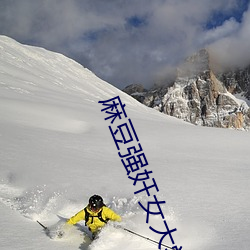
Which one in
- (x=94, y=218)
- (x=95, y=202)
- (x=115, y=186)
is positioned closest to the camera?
(x=95, y=202)

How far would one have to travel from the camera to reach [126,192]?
752cm

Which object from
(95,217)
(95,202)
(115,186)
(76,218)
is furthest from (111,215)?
(115,186)

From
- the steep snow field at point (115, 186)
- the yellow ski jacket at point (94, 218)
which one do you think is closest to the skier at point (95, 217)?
the yellow ski jacket at point (94, 218)

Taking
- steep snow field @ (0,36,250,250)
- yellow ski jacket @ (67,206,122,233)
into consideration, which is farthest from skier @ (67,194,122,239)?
steep snow field @ (0,36,250,250)

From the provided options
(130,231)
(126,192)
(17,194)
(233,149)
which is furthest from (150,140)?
(130,231)

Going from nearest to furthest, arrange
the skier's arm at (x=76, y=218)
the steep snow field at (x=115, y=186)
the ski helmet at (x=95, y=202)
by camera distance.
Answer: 1. the steep snow field at (x=115, y=186)
2. the ski helmet at (x=95, y=202)
3. the skier's arm at (x=76, y=218)

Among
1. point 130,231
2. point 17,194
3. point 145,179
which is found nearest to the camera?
point 130,231

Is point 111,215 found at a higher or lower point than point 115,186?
lower

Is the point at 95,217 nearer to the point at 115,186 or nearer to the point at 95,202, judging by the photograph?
the point at 95,202

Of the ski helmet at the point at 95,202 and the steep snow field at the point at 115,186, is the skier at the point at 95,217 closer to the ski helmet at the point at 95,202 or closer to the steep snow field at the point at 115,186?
the ski helmet at the point at 95,202

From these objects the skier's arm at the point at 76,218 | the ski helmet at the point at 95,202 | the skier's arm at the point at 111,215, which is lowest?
the skier's arm at the point at 111,215

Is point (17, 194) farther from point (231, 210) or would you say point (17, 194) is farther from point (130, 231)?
point (231, 210)

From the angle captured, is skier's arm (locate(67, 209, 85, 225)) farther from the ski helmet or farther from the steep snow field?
the ski helmet

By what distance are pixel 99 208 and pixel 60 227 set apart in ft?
2.57
